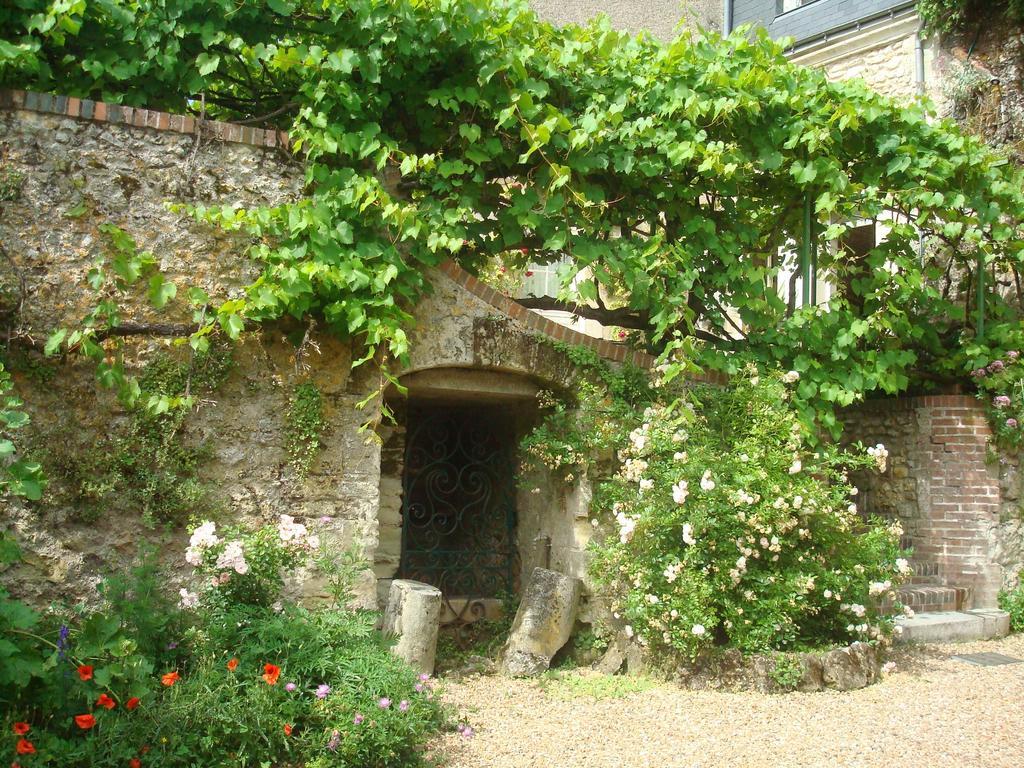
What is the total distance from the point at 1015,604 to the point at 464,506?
4292 mm

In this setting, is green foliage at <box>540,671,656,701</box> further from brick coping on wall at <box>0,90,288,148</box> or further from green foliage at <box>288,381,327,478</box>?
brick coping on wall at <box>0,90,288,148</box>

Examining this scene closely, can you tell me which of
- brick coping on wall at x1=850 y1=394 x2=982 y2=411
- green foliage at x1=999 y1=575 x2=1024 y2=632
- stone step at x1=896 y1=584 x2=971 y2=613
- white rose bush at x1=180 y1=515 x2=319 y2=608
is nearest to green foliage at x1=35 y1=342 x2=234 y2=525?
white rose bush at x1=180 y1=515 x2=319 y2=608

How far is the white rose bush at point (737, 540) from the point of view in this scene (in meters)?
4.78

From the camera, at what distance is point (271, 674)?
346 cm

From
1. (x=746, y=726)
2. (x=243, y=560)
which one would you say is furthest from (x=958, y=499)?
(x=243, y=560)

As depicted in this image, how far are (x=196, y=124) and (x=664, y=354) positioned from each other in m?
2.97

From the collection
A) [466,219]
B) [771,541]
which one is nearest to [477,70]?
[466,219]

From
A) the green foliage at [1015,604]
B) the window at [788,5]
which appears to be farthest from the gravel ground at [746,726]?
the window at [788,5]

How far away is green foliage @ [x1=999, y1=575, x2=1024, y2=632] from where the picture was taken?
657cm

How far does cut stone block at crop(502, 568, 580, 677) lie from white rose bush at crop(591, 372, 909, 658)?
0.89 feet

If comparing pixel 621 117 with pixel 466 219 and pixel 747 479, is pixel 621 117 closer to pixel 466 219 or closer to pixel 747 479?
pixel 466 219

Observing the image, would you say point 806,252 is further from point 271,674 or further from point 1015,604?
point 271,674

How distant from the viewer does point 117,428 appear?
4273mm

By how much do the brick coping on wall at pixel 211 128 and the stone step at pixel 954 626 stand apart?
2.69 metres
